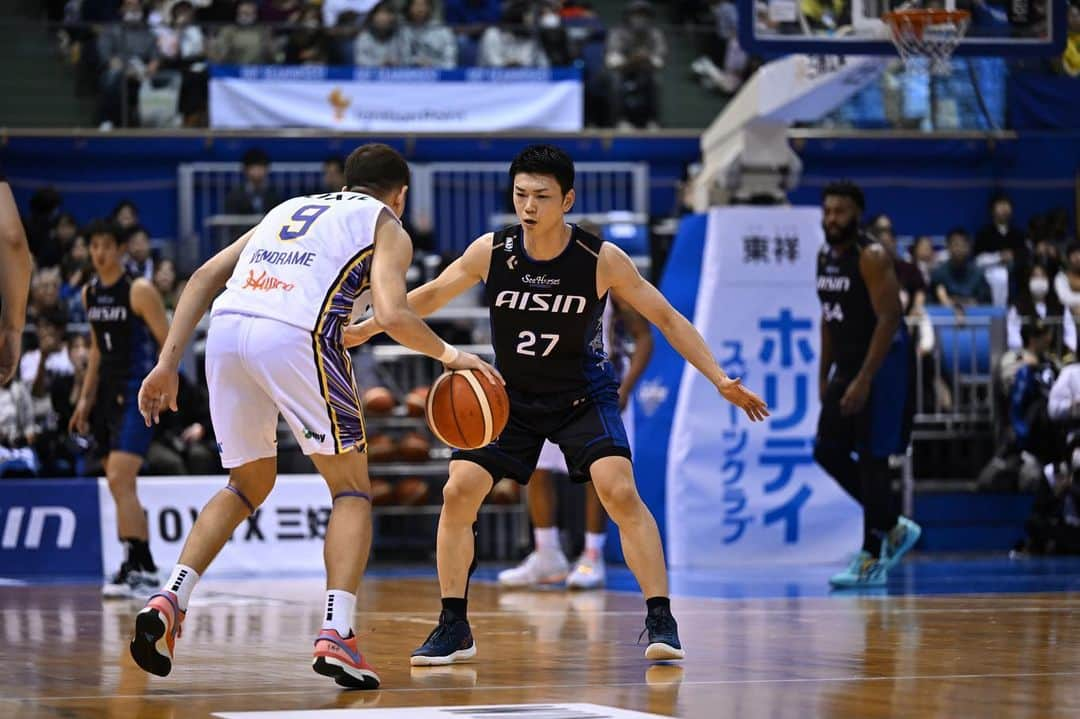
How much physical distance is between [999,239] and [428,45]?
7304 millimetres

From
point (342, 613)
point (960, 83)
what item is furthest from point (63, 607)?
point (960, 83)

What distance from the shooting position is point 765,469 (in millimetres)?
13922

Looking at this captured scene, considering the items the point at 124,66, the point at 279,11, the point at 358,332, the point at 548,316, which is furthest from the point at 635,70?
the point at 358,332

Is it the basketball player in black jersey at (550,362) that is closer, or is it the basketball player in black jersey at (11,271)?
the basketball player in black jersey at (11,271)

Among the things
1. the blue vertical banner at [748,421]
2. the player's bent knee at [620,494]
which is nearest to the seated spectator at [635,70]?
the blue vertical banner at [748,421]

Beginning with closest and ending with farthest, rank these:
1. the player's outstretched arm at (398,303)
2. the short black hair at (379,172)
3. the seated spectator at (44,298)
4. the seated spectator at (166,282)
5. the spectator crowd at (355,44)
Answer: the player's outstretched arm at (398,303), the short black hair at (379,172), the seated spectator at (44,298), the seated spectator at (166,282), the spectator crowd at (355,44)

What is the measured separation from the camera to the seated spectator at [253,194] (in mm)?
19906

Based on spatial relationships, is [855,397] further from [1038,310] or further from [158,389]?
[1038,310]

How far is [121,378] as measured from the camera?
1190 cm

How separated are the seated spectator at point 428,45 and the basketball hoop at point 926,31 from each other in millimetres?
10316

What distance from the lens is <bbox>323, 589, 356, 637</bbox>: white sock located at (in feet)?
20.1

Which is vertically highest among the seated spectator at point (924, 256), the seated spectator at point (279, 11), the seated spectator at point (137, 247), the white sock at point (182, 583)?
the seated spectator at point (279, 11)

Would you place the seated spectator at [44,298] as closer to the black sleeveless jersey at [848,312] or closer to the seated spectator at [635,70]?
the seated spectator at [635,70]

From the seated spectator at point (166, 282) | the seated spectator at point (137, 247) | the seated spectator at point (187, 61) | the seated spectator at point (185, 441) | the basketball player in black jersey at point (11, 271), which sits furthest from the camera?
the seated spectator at point (187, 61)
